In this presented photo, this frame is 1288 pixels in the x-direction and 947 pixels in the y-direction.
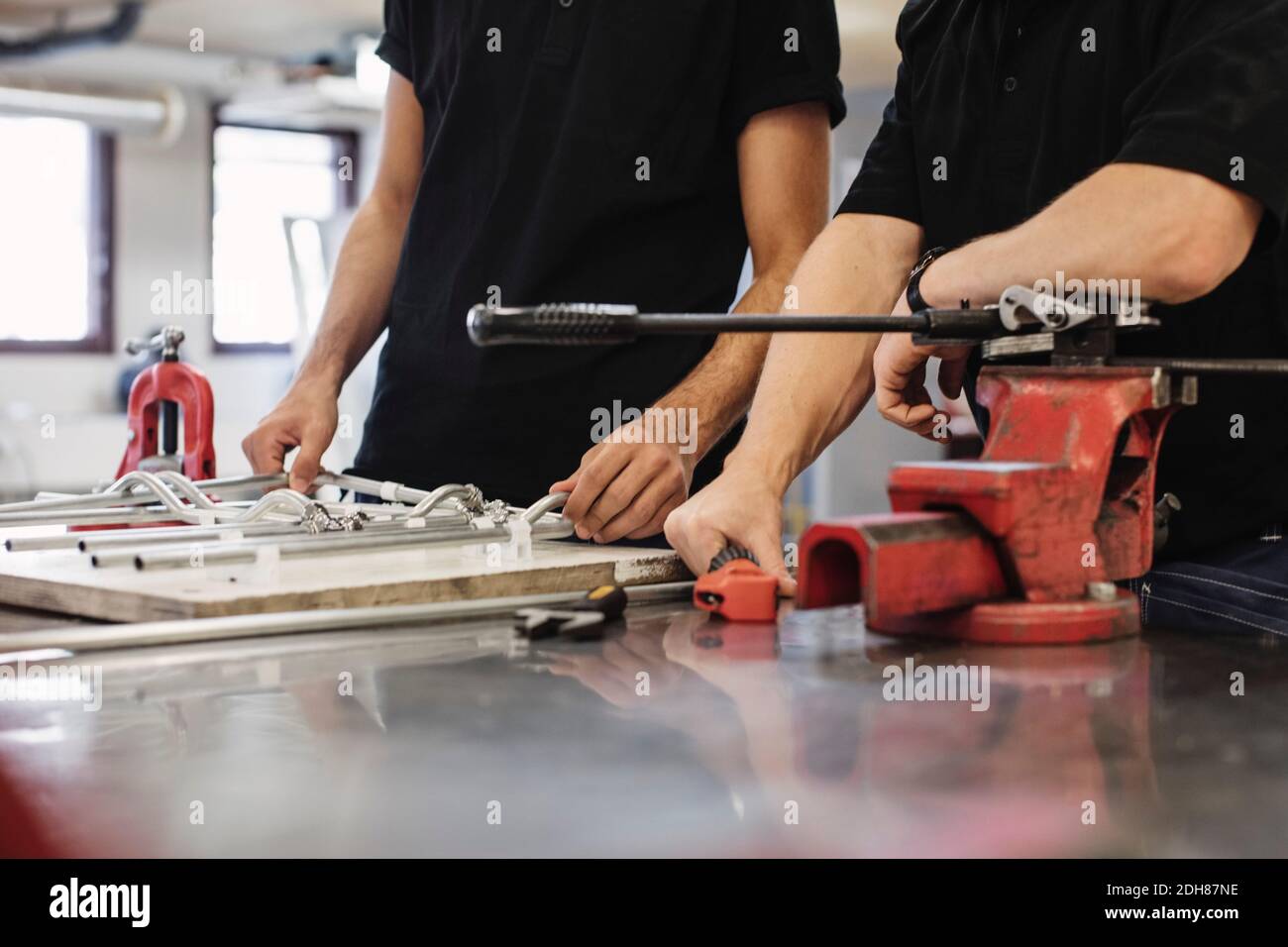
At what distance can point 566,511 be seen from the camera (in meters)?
1.44

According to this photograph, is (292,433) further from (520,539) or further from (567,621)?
(567,621)

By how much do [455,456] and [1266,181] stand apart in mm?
1056

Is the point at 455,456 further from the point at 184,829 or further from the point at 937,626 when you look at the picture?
the point at 184,829

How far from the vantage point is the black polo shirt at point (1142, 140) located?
1.04 metres

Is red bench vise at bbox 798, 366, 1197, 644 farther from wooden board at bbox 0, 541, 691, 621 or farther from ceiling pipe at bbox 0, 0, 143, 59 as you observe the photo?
ceiling pipe at bbox 0, 0, 143, 59

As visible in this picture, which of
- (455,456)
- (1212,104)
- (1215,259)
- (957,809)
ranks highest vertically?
(1212,104)

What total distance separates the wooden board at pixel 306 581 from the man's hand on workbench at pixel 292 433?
570 millimetres

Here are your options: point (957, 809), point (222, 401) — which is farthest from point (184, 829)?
point (222, 401)

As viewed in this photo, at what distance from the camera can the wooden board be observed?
1.06 m

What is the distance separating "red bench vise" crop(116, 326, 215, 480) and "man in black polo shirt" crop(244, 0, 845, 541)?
18cm
